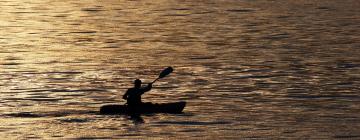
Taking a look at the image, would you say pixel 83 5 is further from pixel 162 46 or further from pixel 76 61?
pixel 76 61

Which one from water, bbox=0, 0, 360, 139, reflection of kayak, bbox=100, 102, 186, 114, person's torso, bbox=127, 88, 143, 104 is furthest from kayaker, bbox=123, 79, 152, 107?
water, bbox=0, 0, 360, 139

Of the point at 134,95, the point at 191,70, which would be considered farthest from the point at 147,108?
the point at 191,70

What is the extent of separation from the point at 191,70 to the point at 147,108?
9372 millimetres

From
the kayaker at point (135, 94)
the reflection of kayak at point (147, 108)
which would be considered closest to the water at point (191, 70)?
the reflection of kayak at point (147, 108)

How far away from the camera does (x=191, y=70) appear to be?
39250mm

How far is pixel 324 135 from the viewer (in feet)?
89.5

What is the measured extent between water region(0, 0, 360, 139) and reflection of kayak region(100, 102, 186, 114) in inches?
7.4

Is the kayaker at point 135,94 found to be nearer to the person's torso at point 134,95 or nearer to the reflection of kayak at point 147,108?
the person's torso at point 134,95

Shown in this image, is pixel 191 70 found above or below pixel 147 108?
below

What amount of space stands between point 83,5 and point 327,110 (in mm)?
44239

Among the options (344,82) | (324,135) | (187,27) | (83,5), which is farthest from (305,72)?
(83,5)

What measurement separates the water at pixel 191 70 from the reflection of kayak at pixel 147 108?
0.19m

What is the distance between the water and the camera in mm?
28844

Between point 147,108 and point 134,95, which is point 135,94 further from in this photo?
point 147,108
